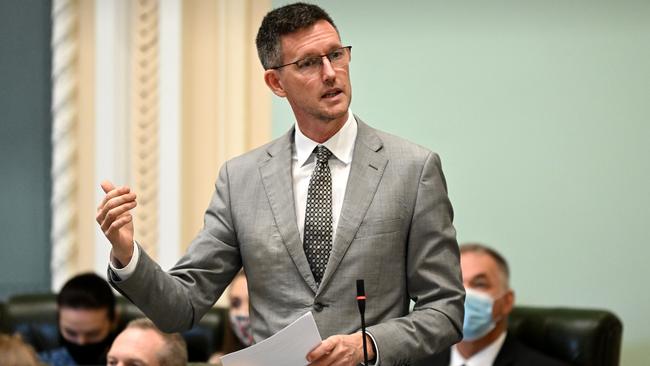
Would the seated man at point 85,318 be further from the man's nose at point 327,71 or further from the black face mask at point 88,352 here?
the man's nose at point 327,71

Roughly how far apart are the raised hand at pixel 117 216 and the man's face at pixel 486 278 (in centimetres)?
245

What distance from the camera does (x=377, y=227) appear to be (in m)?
2.58

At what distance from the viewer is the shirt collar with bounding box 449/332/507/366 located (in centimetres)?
459

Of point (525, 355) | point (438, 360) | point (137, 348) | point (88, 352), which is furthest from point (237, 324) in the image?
point (525, 355)

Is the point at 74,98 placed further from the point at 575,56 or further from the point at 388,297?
the point at 388,297

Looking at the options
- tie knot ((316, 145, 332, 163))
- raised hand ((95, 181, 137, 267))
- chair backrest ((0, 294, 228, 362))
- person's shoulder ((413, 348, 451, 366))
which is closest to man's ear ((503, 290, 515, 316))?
person's shoulder ((413, 348, 451, 366))

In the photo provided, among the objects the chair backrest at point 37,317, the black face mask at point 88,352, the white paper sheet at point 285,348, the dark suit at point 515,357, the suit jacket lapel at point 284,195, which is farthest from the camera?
the chair backrest at point 37,317

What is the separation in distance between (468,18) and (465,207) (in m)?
0.89

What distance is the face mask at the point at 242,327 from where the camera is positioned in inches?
191

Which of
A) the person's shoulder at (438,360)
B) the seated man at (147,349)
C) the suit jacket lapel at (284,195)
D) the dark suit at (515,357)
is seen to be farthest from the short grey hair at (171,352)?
the suit jacket lapel at (284,195)

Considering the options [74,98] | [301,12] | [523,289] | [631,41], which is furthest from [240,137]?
[301,12]

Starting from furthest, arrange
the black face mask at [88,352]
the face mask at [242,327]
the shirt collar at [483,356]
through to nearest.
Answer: the black face mask at [88,352]
the face mask at [242,327]
the shirt collar at [483,356]

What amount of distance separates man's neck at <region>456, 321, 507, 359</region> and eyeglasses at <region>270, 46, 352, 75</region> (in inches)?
88.7

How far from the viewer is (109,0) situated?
5.61 metres
